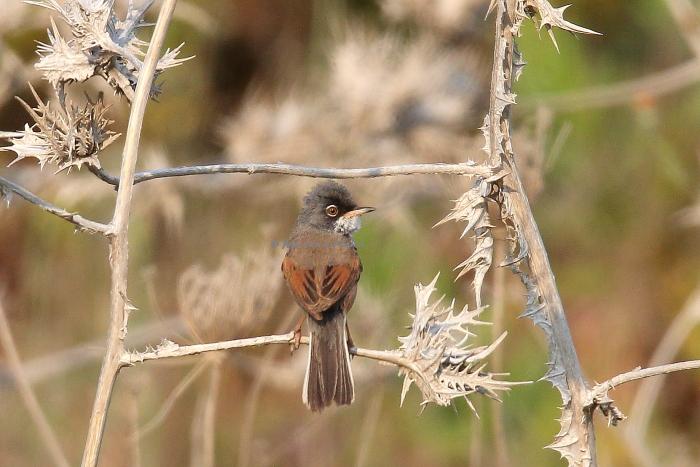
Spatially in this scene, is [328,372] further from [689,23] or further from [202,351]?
[689,23]

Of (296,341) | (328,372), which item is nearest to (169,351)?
(296,341)

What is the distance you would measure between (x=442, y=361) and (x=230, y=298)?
2.16m

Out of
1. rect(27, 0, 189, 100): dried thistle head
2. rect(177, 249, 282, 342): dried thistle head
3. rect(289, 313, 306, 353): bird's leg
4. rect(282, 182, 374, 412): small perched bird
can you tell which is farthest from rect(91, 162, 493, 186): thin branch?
rect(177, 249, 282, 342): dried thistle head

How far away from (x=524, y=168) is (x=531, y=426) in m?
3.02

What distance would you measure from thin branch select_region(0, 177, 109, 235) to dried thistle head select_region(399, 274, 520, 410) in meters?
0.75

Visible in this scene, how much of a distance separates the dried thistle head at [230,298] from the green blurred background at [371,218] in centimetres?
125

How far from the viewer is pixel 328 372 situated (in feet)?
11.5

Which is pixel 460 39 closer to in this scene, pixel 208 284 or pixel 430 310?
pixel 208 284

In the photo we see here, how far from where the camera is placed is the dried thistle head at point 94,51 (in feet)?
7.79

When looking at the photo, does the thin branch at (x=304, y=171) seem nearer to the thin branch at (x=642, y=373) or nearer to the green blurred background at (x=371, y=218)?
the thin branch at (x=642, y=373)

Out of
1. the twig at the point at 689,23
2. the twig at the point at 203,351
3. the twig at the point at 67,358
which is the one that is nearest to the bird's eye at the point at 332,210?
the twig at the point at 203,351

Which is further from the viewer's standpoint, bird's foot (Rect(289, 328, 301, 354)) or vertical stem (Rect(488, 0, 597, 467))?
bird's foot (Rect(289, 328, 301, 354))

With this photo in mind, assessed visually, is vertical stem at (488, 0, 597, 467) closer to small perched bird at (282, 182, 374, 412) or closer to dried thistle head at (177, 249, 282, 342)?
small perched bird at (282, 182, 374, 412)

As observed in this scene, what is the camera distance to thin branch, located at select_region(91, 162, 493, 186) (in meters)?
2.14
